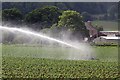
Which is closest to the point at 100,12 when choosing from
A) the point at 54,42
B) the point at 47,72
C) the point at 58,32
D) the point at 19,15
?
the point at 19,15

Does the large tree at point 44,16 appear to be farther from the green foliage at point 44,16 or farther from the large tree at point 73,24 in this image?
the large tree at point 73,24

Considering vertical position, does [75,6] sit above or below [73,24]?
above

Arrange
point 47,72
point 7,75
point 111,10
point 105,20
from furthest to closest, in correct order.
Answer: point 105,20
point 111,10
point 47,72
point 7,75

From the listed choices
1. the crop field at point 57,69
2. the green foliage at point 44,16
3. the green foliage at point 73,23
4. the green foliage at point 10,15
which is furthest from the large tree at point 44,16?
the crop field at point 57,69

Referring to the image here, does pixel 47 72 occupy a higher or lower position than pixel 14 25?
lower

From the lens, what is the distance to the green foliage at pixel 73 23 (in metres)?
44.9

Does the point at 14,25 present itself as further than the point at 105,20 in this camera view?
No

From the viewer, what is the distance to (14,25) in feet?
179

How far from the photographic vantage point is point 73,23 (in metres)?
45.5

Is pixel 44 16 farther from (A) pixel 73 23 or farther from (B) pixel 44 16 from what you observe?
(A) pixel 73 23

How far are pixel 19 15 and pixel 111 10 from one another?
2365 centimetres

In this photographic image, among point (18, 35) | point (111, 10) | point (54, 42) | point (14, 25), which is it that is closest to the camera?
point (54, 42)

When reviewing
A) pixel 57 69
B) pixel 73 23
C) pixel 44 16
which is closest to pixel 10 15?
pixel 44 16

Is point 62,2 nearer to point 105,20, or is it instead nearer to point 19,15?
point 105,20
